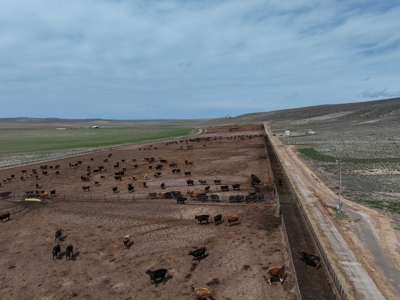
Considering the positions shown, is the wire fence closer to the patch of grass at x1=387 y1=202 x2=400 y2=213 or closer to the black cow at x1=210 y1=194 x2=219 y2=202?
the black cow at x1=210 y1=194 x2=219 y2=202

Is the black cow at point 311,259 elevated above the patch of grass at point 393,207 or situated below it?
above

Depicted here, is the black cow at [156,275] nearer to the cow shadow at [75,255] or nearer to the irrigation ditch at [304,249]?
the cow shadow at [75,255]

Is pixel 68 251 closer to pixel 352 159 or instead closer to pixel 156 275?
pixel 156 275

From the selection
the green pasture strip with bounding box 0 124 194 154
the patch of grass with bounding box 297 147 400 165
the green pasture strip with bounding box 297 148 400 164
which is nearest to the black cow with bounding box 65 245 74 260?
the patch of grass with bounding box 297 147 400 165

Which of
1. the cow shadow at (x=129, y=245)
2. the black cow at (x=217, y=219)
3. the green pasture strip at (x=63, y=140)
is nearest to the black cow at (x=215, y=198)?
the black cow at (x=217, y=219)

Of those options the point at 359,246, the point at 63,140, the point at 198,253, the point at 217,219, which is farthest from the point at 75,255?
the point at 63,140

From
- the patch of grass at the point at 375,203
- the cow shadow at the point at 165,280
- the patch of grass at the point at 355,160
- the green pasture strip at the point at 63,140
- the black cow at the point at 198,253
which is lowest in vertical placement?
the cow shadow at the point at 165,280

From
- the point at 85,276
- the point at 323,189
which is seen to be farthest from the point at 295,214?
the point at 85,276
